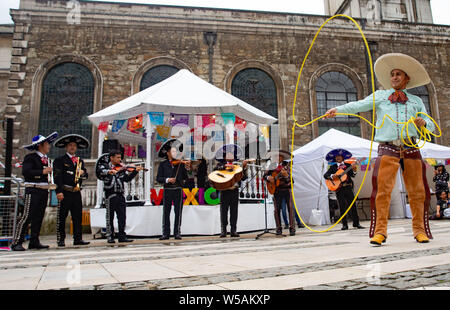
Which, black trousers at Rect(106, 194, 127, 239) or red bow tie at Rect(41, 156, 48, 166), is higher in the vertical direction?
red bow tie at Rect(41, 156, 48, 166)

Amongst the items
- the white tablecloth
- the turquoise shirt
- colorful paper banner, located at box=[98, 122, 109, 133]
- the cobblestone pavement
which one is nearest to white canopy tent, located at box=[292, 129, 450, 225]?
the white tablecloth

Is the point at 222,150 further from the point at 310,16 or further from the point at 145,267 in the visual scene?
the point at 310,16

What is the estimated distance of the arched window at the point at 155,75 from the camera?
15.3 m

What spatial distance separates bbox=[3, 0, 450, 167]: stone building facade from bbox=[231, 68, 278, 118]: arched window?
0.16 feet

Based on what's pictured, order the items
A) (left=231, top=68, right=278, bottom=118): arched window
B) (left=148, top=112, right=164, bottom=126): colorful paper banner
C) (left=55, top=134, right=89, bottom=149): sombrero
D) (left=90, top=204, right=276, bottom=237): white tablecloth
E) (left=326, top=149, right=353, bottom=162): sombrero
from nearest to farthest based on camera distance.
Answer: (left=55, top=134, right=89, bottom=149): sombrero
(left=90, top=204, right=276, bottom=237): white tablecloth
(left=148, top=112, right=164, bottom=126): colorful paper banner
(left=326, top=149, right=353, bottom=162): sombrero
(left=231, top=68, right=278, bottom=118): arched window

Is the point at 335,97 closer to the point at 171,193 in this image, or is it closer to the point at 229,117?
the point at 229,117

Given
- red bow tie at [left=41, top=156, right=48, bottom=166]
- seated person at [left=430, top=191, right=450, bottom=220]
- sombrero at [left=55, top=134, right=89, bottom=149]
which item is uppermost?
sombrero at [left=55, top=134, right=89, bottom=149]

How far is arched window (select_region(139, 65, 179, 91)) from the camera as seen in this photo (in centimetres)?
1527

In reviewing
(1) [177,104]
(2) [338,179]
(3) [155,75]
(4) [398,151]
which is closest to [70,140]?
(1) [177,104]

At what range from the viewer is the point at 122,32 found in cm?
1529

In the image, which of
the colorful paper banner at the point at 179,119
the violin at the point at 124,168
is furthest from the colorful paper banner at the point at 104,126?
the violin at the point at 124,168

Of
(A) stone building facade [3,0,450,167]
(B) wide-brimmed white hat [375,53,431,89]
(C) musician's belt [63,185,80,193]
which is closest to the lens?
(B) wide-brimmed white hat [375,53,431,89]

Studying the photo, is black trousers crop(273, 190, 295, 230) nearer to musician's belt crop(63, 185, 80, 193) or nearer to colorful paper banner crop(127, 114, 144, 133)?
musician's belt crop(63, 185, 80, 193)

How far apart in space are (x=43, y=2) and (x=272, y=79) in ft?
34.7
